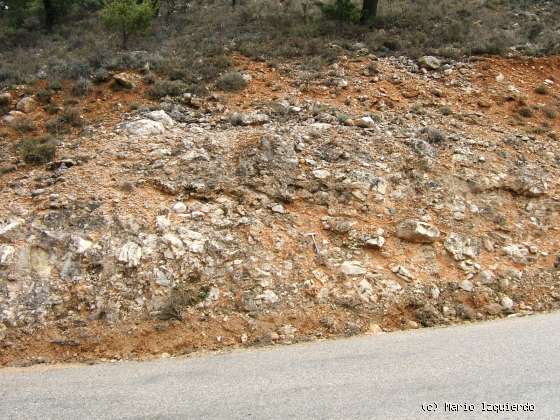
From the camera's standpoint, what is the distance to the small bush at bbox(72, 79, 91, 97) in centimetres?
1060

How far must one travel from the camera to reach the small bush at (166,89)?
10.4 metres

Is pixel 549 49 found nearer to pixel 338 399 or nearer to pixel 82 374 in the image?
pixel 338 399

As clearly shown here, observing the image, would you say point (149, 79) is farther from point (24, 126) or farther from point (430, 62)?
point (430, 62)

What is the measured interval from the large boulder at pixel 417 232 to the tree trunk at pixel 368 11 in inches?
396

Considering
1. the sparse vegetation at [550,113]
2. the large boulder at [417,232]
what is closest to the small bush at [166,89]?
the large boulder at [417,232]

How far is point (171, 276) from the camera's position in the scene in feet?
21.2

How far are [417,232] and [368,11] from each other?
1056 cm

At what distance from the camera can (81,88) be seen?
10.6 m

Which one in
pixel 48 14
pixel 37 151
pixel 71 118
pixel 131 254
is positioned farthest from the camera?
pixel 48 14

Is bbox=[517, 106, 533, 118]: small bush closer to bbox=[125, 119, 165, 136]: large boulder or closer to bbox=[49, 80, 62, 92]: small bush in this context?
bbox=[125, 119, 165, 136]: large boulder

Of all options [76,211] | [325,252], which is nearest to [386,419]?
[325,252]

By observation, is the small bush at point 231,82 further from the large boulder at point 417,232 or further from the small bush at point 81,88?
the large boulder at point 417,232

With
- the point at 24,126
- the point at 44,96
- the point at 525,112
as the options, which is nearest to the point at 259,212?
the point at 24,126

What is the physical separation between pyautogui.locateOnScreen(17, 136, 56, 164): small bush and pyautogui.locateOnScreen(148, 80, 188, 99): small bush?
8.56 ft
